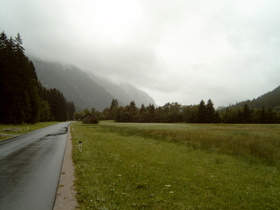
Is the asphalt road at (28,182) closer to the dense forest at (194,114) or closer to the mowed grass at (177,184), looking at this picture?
the mowed grass at (177,184)

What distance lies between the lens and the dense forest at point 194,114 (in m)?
96.6

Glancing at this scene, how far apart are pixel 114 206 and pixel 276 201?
6619 mm

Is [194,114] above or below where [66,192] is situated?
above

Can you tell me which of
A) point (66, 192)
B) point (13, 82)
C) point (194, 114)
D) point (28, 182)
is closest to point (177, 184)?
point (66, 192)

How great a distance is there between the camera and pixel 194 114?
10512cm

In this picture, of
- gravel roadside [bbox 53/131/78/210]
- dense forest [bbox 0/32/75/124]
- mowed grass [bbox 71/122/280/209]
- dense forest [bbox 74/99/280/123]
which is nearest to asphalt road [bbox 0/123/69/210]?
gravel roadside [bbox 53/131/78/210]

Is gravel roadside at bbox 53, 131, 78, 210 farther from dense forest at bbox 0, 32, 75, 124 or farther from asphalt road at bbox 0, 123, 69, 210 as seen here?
dense forest at bbox 0, 32, 75, 124

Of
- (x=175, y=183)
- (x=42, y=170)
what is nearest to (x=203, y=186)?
(x=175, y=183)

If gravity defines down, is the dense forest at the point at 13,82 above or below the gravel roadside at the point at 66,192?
above

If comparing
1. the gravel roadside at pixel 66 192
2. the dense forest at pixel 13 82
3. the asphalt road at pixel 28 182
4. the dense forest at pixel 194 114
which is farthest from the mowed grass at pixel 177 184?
the dense forest at pixel 194 114

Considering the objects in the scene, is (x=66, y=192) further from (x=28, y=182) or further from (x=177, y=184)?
(x=177, y=184)

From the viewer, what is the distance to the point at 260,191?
337 inches

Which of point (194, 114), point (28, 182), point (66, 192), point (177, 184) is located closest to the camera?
point (66, 192)

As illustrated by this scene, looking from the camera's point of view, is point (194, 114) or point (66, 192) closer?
point (66, 192)
